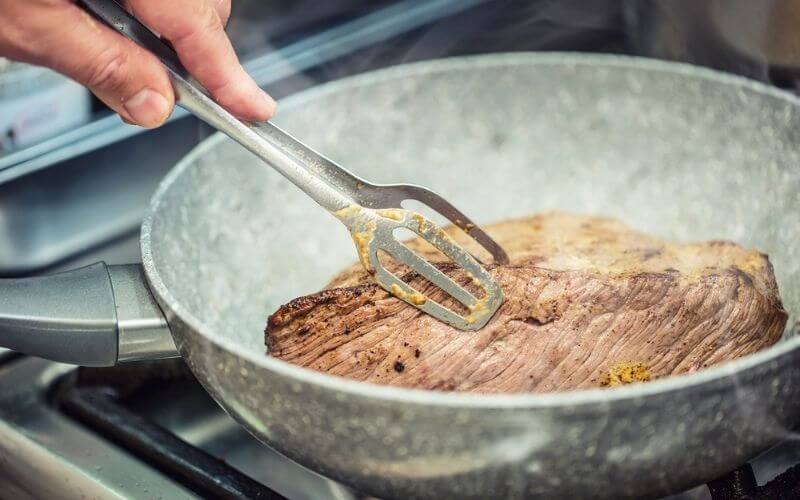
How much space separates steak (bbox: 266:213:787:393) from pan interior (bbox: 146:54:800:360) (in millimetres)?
270

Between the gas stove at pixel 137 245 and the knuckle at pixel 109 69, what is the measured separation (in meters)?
0.45

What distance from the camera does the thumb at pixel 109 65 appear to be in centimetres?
88

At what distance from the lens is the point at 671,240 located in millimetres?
1438

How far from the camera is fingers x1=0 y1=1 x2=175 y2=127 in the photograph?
0.87 metres

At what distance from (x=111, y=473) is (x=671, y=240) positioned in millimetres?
924

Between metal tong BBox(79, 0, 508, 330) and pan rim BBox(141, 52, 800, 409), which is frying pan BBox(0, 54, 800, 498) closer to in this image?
pan rim BBox(141, 52, 800, 409)

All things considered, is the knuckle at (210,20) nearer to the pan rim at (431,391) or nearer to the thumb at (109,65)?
the thumb at (109,65)

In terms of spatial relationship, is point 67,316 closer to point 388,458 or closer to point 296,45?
point 388,458

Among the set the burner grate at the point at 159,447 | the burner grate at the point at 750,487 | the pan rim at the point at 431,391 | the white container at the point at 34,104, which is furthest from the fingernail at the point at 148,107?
the burner grate at the point at 750,487

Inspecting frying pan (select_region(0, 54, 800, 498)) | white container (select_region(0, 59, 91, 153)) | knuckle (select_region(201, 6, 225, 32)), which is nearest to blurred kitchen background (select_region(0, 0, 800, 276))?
white container (select_region(0, 59, 91, 153))

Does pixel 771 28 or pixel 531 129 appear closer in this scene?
pixel 771 28

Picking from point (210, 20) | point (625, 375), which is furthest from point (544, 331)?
point (210, 20)

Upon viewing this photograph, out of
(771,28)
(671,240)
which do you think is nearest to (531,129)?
(671,240)

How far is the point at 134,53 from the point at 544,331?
529 millimetres
